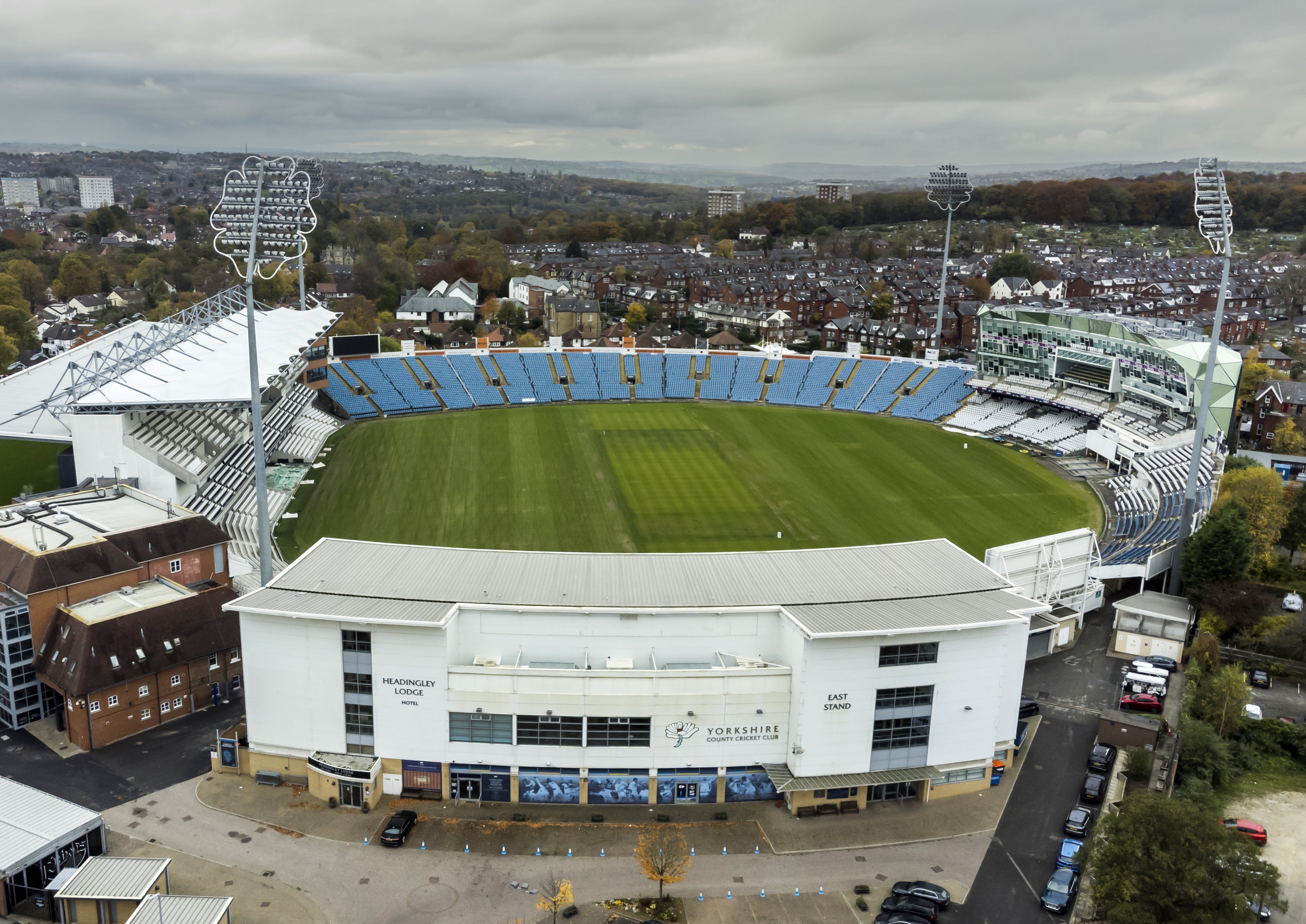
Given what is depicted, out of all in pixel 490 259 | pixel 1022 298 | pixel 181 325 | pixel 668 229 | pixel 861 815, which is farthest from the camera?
pixel 668 229

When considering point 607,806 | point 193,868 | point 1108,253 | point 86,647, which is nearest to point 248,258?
point 86,647

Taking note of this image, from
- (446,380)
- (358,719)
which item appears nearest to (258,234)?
(358,719)

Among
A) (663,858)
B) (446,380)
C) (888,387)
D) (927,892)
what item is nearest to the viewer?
(663,858)

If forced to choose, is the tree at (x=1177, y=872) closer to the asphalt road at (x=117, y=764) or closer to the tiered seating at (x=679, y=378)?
the asphalt road at (x=117, y=764)

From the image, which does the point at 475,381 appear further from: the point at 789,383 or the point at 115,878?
the point at 115,878

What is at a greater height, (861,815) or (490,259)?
(490,259)

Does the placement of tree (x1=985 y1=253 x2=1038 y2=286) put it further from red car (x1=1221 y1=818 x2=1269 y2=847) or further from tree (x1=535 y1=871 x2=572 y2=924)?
tree (x1=535 y1=871 x2=572 y2=924)

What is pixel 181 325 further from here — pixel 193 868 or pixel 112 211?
pixel 112 211
